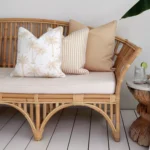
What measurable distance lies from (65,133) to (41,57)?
2.13ft

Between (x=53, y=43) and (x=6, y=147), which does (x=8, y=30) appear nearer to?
(x=53, y=43)

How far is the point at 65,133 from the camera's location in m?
2.21

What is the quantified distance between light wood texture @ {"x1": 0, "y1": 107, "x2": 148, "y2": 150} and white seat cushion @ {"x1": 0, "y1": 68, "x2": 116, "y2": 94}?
38 cm

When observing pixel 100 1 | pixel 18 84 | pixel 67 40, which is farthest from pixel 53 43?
pixel 100 1

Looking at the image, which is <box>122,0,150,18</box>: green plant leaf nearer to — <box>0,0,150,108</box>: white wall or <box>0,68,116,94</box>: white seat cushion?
<box>0,68,116,94</box>: white seat cushion

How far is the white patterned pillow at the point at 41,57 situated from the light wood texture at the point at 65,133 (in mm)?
479

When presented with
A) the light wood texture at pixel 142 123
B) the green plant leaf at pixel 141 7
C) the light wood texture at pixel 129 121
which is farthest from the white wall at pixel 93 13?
the green plant leaf at pixel 141 7

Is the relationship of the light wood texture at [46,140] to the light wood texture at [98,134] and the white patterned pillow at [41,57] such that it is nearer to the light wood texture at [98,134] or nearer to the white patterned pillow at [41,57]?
the light wood texture at [98,134]

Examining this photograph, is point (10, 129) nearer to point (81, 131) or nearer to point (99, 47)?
point (81, 131)

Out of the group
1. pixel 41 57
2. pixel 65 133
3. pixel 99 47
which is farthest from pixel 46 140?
pixel 99 47

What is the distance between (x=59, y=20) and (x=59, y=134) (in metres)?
1.18

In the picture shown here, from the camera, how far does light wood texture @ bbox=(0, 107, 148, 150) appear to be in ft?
6.48

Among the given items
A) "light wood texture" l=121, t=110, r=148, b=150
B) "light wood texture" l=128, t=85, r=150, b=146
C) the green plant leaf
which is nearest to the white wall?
"light wood texture" l=121, t=110, r=148, b=150

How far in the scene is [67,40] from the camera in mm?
2293
